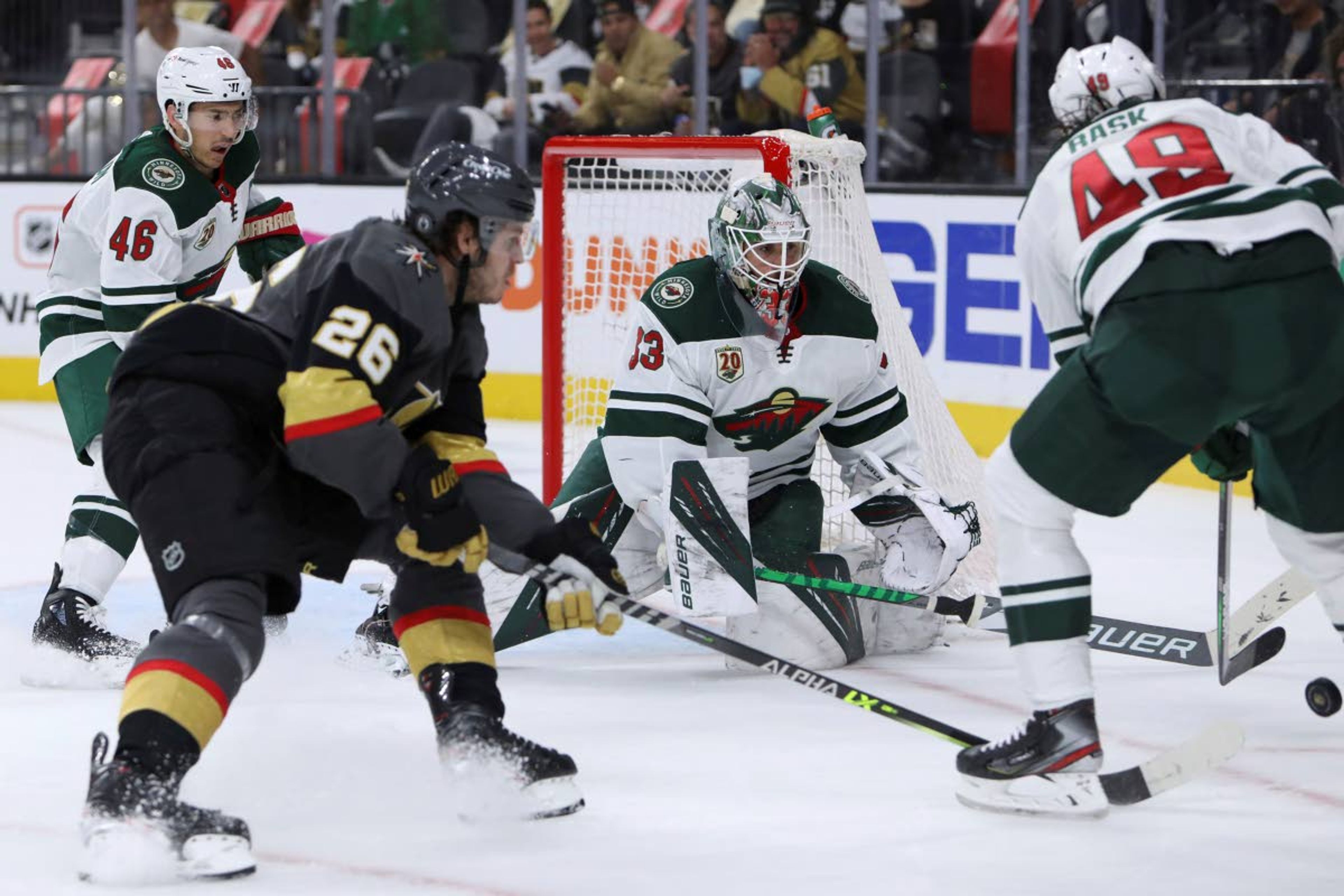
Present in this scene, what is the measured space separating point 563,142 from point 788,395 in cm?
110

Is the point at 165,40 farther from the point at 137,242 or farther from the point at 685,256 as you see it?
the point at 137,242

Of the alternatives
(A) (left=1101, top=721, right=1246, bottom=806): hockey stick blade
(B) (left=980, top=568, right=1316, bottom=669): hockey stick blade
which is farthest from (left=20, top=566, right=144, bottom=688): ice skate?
(A) (left=1101, top=721, right=1246, bottom=806): hockey stick blade

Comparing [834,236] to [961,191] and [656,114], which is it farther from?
[656,114]

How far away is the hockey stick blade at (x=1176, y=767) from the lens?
2674 mm

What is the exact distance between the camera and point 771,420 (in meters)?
3.58

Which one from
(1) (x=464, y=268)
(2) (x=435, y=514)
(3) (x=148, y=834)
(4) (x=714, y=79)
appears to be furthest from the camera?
(4) (x=714, y=79)

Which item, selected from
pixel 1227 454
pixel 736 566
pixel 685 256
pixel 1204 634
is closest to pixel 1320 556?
pixel 1227 454

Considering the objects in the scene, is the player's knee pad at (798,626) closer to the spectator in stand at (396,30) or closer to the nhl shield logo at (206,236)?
the nhl shield logo at (206,236)

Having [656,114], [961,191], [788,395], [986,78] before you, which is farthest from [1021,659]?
[656,114]

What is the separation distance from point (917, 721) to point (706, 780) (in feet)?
1.11

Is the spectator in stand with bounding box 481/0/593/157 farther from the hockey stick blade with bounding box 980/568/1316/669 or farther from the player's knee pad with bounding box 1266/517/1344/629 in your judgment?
the player's knee pad with bounding box 1266/517/1344/629

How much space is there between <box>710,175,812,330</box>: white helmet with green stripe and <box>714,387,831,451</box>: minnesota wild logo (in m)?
0.15

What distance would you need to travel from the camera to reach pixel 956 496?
4219mm

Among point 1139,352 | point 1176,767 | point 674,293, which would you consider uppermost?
point 1139,352
